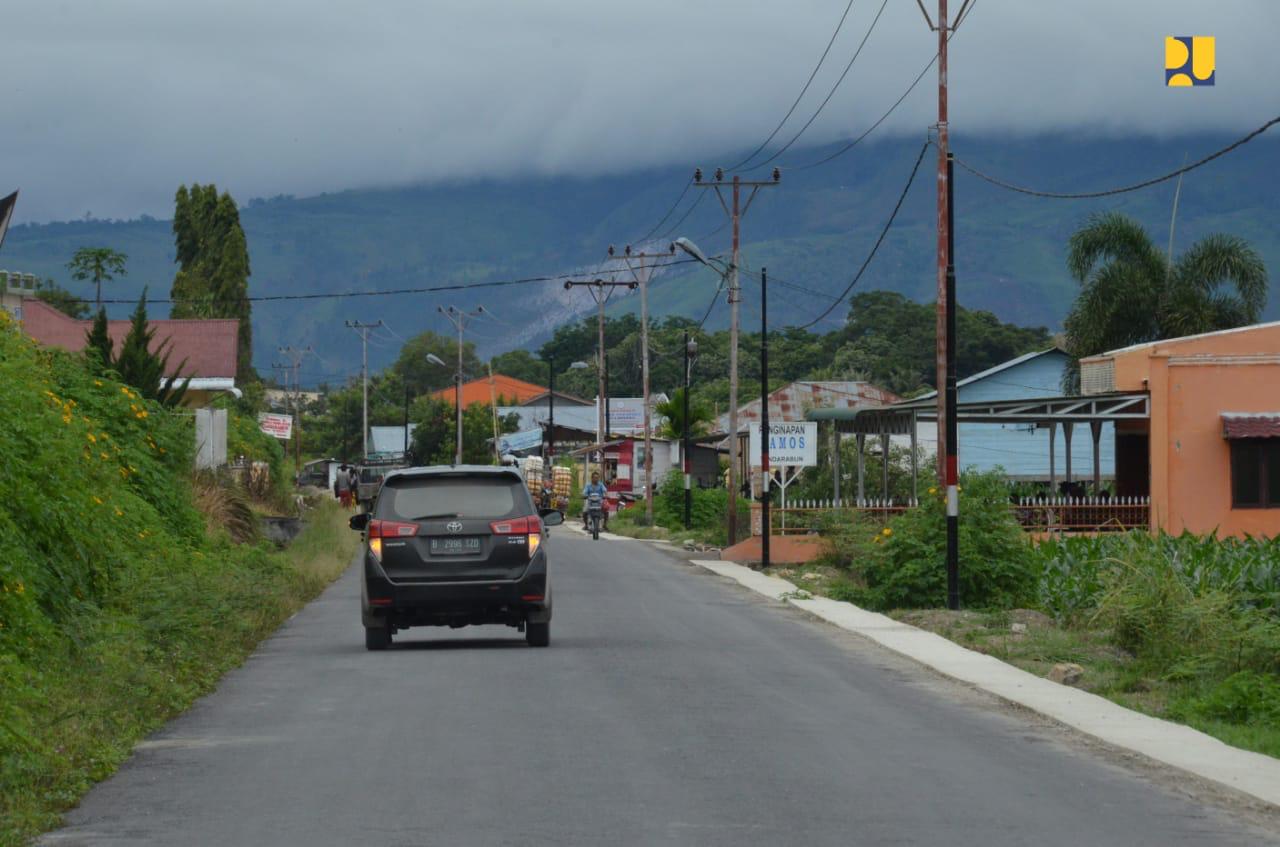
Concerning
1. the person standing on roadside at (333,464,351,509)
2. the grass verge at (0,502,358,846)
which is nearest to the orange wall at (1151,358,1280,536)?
the grass verge at (0,502,358,846)

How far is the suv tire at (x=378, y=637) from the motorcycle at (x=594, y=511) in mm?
34280

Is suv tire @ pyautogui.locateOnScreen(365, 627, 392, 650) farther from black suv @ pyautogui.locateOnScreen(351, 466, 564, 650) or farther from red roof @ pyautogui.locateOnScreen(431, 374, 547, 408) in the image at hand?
red roof @ pyautogui.locateOnScreen(431, 374, 547, 408)

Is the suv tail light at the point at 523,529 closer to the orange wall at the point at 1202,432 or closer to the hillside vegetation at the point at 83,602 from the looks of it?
the hillside vegetation at the point at 83,602

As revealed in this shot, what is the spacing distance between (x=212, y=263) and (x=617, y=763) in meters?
82.4

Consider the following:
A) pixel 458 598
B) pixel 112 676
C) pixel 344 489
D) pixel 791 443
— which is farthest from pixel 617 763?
pixel 344 489

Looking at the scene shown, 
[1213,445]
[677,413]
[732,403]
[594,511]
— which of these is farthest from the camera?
[677,413]

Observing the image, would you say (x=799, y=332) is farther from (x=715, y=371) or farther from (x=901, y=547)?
(x=901, y=547)

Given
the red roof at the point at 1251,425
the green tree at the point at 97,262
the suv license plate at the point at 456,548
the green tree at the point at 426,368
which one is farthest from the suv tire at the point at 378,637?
the green tree at the point at 426,368

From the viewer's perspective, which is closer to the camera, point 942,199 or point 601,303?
point 942,199

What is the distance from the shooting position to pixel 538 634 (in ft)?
64.0

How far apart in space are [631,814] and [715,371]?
121746mm

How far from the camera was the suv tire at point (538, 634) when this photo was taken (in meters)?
19.4

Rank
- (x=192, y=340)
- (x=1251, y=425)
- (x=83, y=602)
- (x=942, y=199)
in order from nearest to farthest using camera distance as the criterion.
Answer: (x=83, y=602) < (x=942, y=199) < (x=1251, y=425) < (x=192, y=340)

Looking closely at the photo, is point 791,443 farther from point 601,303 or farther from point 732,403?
point 601,303
